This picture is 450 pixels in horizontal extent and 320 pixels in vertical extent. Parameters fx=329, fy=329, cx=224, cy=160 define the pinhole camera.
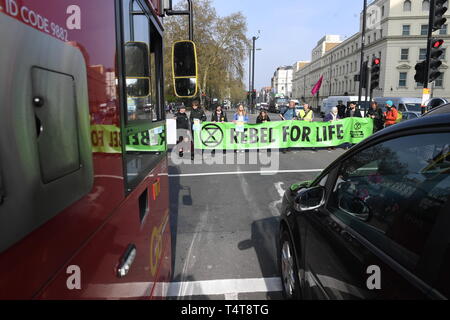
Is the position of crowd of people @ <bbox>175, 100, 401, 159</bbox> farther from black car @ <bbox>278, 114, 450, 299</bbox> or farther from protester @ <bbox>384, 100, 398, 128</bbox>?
black car @ <bbox>278, 114, 450, 299</bbox>

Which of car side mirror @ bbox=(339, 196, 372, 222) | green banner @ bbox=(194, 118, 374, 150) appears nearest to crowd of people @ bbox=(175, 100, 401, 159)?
green banner @ bbox=(194, 118, 374, 150)

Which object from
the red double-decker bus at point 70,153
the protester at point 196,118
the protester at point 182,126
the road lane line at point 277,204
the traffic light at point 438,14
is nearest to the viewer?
the red double-decker bus at point 70,153

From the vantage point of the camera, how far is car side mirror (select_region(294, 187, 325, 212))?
2.41 m

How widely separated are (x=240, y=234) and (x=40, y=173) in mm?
3917

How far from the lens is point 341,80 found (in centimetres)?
8762

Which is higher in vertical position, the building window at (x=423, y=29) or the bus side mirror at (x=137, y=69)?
the building window at (x=423, y=29)

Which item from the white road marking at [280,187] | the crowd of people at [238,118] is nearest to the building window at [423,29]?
the crowd of people at [238,118]

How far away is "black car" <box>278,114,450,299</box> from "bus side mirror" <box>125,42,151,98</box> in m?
1.46

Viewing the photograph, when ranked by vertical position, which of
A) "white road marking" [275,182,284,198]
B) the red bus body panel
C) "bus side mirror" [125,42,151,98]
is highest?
"bus side mirror" [125,42,151,98]

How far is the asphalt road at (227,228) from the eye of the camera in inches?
132

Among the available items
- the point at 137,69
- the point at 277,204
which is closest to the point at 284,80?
the point at 277,204

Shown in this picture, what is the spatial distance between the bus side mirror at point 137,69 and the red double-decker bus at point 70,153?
14mm

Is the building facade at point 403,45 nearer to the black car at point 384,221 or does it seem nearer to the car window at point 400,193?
the black car at point 384,221
